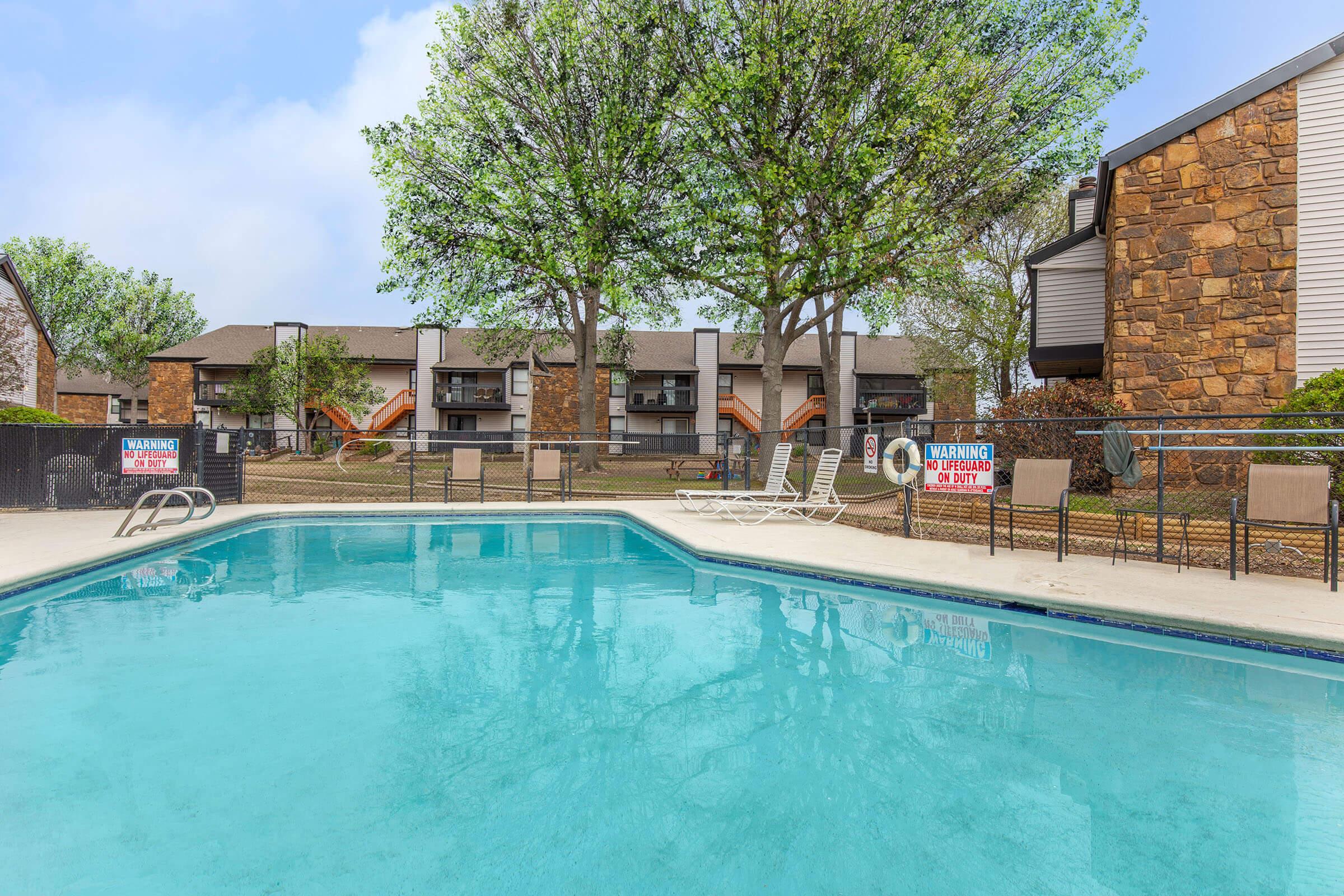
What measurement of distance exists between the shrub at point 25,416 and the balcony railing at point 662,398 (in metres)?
26.5

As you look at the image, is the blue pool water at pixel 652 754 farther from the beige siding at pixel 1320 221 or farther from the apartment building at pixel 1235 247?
the beige siding at pixel 1320 221

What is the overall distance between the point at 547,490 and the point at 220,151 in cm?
1214

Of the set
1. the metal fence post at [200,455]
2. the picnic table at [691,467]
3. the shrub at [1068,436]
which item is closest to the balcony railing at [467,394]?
the picnic table at [691,467]

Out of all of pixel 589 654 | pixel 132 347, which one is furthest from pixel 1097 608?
pixel 132 347

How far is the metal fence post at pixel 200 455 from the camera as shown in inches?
521

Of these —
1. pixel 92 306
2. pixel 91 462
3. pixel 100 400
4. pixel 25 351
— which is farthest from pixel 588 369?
pixel 100 400

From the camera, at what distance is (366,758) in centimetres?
336

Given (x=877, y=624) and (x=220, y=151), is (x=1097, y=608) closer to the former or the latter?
(x=877, y=624)

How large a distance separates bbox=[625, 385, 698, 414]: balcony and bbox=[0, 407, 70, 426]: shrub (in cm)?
2647

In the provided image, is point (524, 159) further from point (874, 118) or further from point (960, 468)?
point (960, 468)

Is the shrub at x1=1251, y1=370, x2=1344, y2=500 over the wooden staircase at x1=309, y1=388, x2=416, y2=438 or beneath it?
beneath

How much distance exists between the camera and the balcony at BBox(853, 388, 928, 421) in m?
39.6

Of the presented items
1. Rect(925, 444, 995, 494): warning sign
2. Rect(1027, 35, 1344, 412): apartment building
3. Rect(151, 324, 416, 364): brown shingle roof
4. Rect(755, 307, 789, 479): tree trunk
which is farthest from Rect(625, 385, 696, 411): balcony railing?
Rect(925, 444, 995, 494): warning sign

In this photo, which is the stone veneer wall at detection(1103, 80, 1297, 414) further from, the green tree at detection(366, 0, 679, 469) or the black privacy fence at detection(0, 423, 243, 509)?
the black privacy fence at detection(0, 423, 243, 509)
